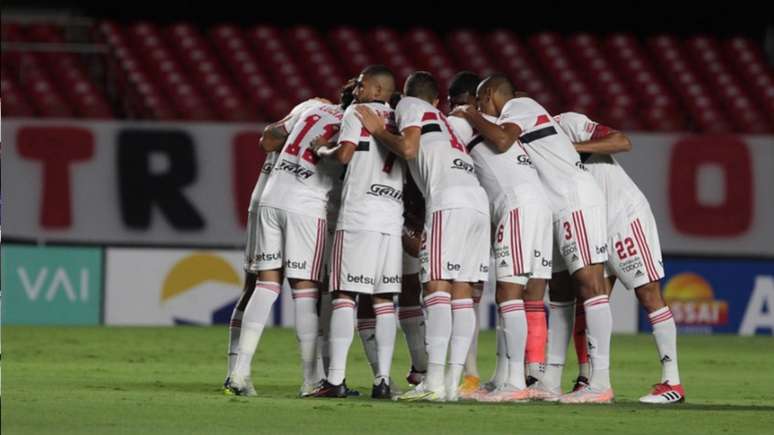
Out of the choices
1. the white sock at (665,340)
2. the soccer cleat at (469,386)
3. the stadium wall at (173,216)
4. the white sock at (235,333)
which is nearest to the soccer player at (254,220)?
the white sock at (235,333)

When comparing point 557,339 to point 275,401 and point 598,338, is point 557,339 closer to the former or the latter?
point 598,338

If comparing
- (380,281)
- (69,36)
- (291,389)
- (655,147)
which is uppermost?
(69,36)

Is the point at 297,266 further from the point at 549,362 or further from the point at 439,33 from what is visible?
the point at 439,33

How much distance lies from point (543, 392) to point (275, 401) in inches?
67.4

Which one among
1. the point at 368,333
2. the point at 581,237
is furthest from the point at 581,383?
the point at 368,333

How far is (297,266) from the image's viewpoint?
923 cm

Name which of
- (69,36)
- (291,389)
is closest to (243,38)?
(69,36)

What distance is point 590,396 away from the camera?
9.12 meters

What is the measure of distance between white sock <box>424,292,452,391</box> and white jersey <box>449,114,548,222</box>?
2.32 ft

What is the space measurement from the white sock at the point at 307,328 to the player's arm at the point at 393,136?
1032 mm

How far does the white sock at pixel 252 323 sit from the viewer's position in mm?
9125

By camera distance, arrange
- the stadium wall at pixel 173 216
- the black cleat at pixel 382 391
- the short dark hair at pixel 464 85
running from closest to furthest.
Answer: the black cleat at pixel 382 391 < the short dark hair at pixel 464 85 < the stadium wall at pixel 173 216

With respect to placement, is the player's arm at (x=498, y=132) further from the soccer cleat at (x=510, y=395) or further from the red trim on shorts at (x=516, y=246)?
the soccer cleat at (x=510, y=395)

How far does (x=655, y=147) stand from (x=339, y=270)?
9687 mm
